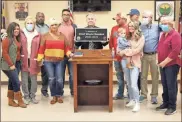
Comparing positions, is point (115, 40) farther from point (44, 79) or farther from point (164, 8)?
point (164, 8)

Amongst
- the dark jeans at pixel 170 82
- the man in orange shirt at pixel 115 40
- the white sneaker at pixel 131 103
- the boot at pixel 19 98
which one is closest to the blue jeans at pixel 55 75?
the boot at pixel 19 98

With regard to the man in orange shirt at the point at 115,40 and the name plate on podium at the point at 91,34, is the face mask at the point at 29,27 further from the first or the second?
the man in orange shirt at the point at 115,40

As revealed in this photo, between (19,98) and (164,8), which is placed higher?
(164,8)

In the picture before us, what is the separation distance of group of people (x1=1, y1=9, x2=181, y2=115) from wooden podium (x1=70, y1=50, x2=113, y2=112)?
0.26 meters

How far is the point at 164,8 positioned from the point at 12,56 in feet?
11.4

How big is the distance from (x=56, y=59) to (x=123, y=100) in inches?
49.1

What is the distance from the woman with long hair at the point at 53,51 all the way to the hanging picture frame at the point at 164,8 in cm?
255

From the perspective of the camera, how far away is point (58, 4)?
7.00 m

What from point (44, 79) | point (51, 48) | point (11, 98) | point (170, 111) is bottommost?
point (170, 111)

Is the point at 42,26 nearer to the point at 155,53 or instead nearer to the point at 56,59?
the point at 56,59

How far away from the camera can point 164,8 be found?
6.96 m

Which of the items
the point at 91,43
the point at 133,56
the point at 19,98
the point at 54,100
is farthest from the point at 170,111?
the point at 19,98

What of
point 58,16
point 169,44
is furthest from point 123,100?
point 58,16

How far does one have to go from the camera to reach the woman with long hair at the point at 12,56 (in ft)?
15.6
